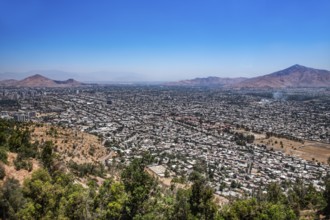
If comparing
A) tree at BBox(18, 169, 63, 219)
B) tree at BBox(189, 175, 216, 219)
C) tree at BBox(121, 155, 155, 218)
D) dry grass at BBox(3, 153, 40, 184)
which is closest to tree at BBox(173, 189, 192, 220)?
tree at BBox(189, 175, 216, 219)

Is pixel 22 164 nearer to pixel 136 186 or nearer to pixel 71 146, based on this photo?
pixel 136 186

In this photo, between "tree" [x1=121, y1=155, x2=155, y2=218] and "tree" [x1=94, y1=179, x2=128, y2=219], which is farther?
"tree" [x1=121, y1=155, x2=155, y2=218]

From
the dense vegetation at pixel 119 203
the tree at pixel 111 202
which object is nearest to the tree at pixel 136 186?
the dense vegetation at pixel 119 203

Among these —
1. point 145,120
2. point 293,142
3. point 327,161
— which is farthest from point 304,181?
point 145,120

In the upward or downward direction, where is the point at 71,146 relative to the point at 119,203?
downward

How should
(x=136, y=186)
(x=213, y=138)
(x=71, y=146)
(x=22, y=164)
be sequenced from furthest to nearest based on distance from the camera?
(x=213, y=138) < (x=71, y=146) < (x=22, y=164) < (x=136, y=186)

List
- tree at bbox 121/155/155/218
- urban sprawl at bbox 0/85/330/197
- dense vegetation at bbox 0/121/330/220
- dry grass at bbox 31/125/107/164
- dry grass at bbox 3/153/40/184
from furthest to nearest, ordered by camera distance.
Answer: urban sprawl at bbox 0/85/330/197, dry grass at bbox 31/125/107/164, dry grass at bbox 3/153/40/184, tree at bbox 121/155/155/218, dense vegetation at bbox 0/121/330/220

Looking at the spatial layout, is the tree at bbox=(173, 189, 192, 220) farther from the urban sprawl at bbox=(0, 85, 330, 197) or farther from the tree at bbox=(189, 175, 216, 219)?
the urban sprawl at bbox=(0, 85, 330, 197)

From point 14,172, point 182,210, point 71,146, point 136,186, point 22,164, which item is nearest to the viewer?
point 182,210

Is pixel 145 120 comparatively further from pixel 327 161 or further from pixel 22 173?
pixel 22 173

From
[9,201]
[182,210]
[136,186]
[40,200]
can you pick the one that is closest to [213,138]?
[136,186]

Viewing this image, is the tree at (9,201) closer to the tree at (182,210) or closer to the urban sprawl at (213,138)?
the tree at (182,210)
